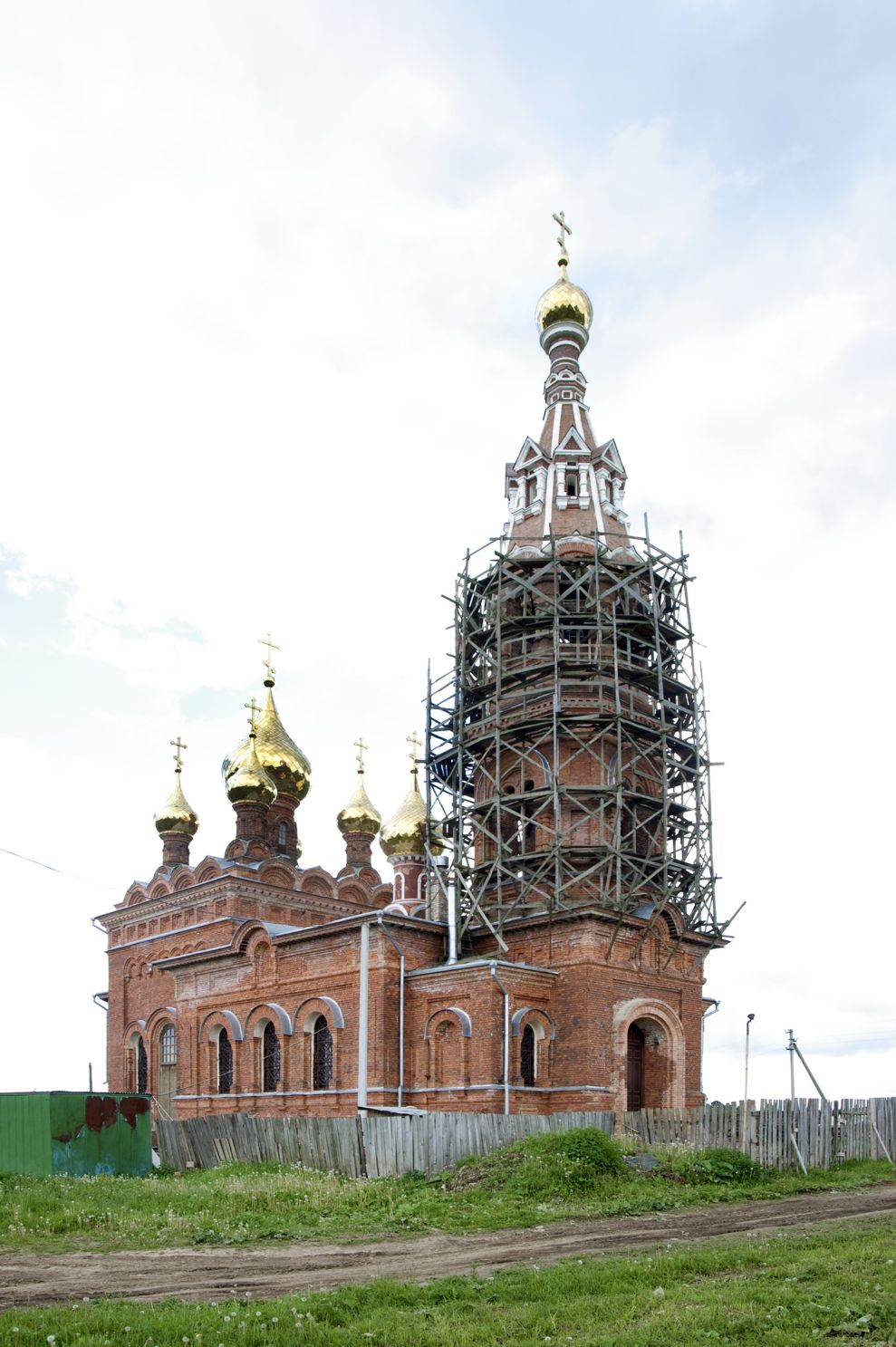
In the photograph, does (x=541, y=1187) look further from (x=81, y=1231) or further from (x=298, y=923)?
(x=298, y=923)

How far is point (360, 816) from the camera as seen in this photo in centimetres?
3744

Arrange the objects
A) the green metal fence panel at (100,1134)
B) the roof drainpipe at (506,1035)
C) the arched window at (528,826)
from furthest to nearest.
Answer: the arched window at (528,826)
the roof drainpipe at (506,1035)
the green metal fence panel at (100,1134)

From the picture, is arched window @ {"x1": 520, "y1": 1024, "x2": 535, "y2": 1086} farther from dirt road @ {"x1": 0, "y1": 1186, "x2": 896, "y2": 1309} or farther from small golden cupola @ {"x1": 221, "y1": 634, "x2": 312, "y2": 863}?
small golden cupola @ {"x1": 221, "y1": 634, "x2": 312, "y2": 863}

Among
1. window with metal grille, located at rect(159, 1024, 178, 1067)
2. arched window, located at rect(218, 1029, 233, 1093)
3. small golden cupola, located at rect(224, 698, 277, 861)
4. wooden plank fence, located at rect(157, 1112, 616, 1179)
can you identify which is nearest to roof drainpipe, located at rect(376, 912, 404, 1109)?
wooden plank fence, located at rect(157, 1112, 616, 1179)

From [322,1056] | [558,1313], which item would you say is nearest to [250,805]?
[322,1056]

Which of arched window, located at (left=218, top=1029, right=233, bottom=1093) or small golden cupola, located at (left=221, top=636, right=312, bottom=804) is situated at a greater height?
small golden cupola, located at (left=221, top=636, right=312, bottom=804)

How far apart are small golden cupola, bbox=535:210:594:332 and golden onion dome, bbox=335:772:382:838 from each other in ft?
50.4

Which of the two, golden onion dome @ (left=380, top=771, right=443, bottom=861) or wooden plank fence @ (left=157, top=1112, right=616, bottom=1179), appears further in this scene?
golden onion dome @ (left=380, top=771, right=443, bottom=861)

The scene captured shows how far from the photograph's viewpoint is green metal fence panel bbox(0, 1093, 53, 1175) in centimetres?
1869

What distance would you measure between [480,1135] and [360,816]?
817 inches

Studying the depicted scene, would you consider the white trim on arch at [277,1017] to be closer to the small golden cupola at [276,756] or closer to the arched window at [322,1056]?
the arched window at [322,1056]

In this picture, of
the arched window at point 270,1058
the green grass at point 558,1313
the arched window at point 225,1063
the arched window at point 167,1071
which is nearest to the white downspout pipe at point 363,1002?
the arched window at point 270,1058

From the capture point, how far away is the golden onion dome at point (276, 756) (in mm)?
34781

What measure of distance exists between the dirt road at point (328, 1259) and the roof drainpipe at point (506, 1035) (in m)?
7.75
